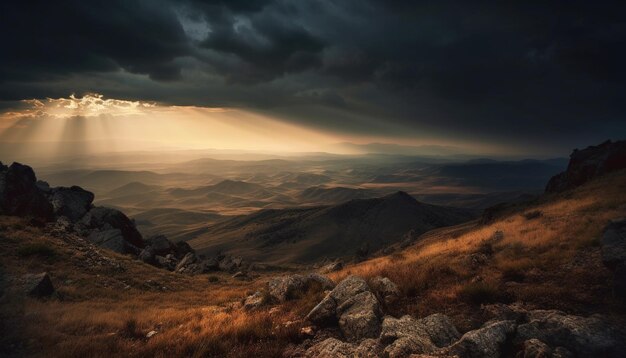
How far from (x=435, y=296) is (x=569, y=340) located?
467 centimetres

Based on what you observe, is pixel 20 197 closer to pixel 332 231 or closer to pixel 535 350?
pixel 535 350

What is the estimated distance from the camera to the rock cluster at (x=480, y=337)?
6543 millimetres

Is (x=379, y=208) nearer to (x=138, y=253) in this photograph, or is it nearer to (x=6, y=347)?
(x=138, y=253)

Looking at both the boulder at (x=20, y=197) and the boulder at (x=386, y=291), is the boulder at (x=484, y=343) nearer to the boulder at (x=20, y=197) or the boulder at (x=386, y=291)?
the boulder at (x=386, y=291)

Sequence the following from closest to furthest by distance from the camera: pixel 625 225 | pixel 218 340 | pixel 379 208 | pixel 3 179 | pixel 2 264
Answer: pixel 218 340 → pixel 625 225 → pixel 2 264 → pixel 3 179 → pixel 379 208

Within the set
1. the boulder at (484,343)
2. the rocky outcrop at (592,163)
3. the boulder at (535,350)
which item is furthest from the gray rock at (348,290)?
the rocky outcrop at (592,163)

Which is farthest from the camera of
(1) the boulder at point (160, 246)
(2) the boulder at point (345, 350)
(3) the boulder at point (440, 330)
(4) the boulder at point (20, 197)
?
(1) the boulder at point (160, 246)

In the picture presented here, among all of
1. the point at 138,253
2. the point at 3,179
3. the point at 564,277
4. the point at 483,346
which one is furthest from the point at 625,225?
the point at 3,179

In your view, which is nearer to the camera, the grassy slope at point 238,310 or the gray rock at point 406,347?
the gray rock at point 406,347

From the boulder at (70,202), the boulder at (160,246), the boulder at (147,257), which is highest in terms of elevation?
the boulder at (70,202)

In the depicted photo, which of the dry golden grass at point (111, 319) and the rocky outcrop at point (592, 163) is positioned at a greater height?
the rocky outcrop at point (592, 163)

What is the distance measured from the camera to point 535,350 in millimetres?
6215

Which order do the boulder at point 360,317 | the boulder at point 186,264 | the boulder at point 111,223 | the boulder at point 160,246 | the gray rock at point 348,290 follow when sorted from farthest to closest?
the boulder at point 160,246
the boulder at point 111,223
the boulder at point 186,264
the gray rock at point 348,290
the boulder at point 360,317

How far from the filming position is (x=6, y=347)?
9.19 m
